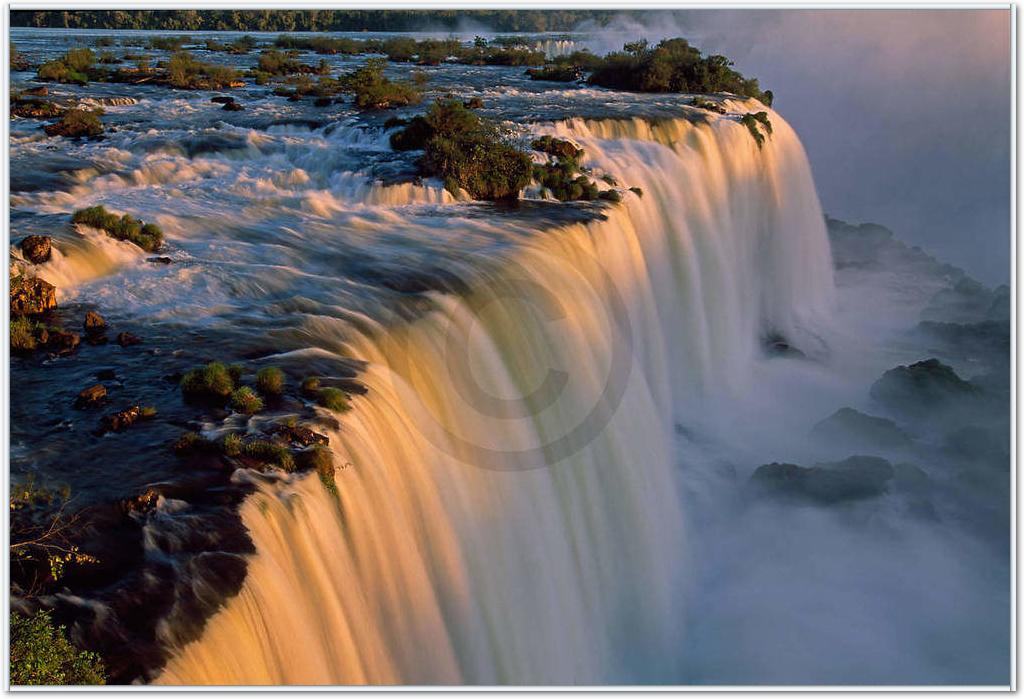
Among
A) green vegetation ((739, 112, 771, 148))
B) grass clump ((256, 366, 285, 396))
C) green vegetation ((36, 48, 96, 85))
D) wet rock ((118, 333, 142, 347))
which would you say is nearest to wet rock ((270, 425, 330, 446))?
grass clump ((256, 366, 285, 396))

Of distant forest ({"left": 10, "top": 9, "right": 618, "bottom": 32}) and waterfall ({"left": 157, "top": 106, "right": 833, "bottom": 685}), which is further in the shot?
distant forest ({"left": 10, "top": 9, "right": 618, "bottom": 32})

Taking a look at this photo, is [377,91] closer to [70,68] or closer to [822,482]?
[70,68]

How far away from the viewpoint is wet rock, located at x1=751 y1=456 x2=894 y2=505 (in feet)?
45.0

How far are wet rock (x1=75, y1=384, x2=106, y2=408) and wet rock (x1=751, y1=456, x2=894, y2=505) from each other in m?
9.31

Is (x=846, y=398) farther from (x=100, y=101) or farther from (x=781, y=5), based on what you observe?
(x=100, y=101)

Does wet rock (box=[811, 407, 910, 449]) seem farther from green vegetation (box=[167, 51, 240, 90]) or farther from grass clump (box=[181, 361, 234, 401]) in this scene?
green vegetation (box=[167, 51, 240, 90])

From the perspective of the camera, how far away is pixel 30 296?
9555 mm

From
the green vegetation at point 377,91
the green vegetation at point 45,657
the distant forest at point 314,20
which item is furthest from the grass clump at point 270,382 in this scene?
the green vegetation at point 377,91

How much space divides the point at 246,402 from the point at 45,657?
9.29 feet

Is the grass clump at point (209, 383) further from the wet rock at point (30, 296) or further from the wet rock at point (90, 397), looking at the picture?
the wet rock at point (30, 296)

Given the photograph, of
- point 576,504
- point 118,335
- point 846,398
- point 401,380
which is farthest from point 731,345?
point 118,335

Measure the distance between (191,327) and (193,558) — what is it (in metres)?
3.94

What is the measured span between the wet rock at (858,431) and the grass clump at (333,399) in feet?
34.3

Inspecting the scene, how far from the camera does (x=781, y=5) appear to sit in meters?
9.95
